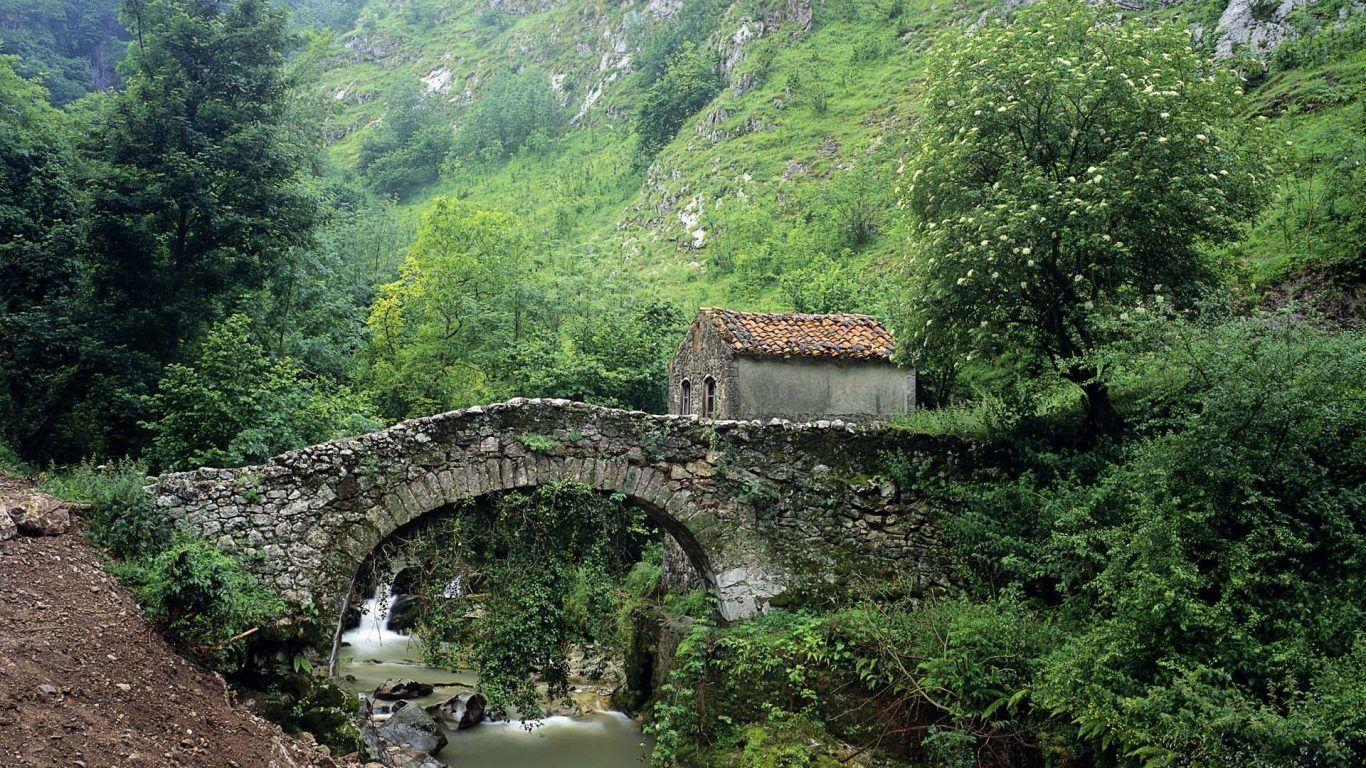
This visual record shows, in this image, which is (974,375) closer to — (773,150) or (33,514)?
(33,514)

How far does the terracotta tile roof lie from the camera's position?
15.4 metres

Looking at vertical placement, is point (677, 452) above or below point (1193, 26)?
below

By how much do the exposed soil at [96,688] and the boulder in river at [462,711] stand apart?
15.4ft

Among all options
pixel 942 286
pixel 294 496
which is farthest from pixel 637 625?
pixel 942 286

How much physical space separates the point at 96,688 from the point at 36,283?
13.4 metres

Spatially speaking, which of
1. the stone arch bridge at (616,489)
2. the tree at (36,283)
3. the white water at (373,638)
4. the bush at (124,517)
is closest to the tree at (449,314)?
the white water at (373,638)

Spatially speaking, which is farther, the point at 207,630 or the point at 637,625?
the point at 637,625

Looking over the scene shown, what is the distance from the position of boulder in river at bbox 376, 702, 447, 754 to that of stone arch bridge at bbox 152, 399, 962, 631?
2.83 meters

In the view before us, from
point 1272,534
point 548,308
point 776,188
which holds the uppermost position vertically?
point 776,188

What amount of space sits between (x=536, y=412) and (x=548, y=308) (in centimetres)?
1662

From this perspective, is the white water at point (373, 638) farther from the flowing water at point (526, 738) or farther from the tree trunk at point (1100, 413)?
the tree trunk at point (1100, 413)

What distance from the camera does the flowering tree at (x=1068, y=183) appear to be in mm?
9781

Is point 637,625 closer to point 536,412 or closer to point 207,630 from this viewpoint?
point 536,412

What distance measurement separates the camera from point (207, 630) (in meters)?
8.81
